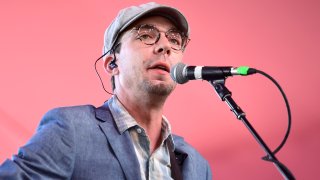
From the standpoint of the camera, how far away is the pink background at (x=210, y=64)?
2.31 metres

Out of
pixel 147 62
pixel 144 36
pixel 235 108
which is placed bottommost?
pixel 235 108


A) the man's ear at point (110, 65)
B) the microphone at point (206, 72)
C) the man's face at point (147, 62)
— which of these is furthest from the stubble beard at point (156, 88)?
the microphone at point (206, 72)

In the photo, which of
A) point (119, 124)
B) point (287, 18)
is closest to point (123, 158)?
point (119, 124)

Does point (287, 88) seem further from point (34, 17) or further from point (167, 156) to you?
point (34, 17)

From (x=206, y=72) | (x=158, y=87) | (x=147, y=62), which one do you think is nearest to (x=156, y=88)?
(x=158, y=87)

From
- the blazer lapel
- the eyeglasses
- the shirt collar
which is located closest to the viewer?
the blazer lapel

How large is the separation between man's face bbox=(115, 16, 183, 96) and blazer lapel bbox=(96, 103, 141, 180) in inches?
9.1

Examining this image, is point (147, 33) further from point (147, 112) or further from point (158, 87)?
point (147, 112)

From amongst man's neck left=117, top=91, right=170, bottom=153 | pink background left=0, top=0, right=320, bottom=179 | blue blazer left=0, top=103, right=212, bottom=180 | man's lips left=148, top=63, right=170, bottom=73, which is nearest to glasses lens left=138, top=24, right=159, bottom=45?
man's lips left=148, top=63, right=170, bottom=73

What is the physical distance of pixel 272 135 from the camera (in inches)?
96.4

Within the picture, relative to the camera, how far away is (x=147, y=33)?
195 centimetres

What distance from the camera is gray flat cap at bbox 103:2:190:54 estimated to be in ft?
6.40

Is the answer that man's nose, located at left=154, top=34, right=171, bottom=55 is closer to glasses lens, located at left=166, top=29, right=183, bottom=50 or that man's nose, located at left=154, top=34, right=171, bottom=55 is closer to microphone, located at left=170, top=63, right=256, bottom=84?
glasses lens, located at left=166, top=29, right=183, bottom=50

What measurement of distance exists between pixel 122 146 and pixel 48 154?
1.11 ft
